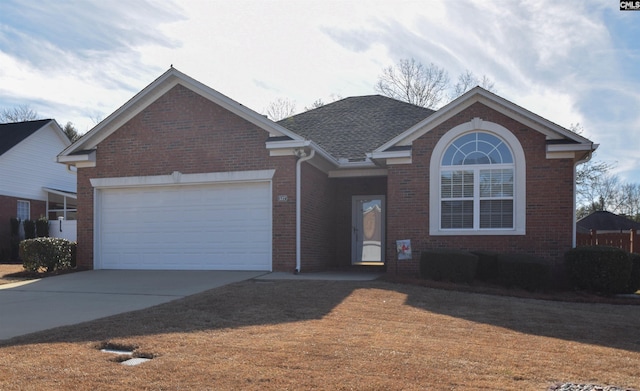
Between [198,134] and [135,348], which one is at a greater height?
[198,134]

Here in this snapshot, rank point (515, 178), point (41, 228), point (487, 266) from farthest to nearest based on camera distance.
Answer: point (41, 228)
point (515, 178)
point (487, 266)

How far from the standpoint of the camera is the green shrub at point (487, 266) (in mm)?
12773

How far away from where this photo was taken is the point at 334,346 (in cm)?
616

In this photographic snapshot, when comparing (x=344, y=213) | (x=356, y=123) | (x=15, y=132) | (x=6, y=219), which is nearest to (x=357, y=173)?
(x=344, y=213)

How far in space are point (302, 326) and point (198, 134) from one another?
860 cm

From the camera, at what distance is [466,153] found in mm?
13812

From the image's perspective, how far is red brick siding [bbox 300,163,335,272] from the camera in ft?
47.2

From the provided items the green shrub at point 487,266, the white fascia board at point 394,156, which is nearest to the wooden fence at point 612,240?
the green shrub at point 487,266

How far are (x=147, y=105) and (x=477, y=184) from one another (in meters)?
9.15

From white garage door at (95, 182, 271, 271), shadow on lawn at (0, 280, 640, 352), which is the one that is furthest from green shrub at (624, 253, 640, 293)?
white garage door at (95, 182, 271, 271)

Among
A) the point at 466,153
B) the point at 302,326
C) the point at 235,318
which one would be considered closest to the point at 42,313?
the point at 235,318

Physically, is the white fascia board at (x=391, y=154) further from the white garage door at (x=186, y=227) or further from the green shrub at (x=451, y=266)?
the white garage door at (x=186, y=227)

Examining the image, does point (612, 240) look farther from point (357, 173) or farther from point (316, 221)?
point (316, 221)

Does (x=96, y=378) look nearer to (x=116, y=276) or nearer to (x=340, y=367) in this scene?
(x=340, y=367)
